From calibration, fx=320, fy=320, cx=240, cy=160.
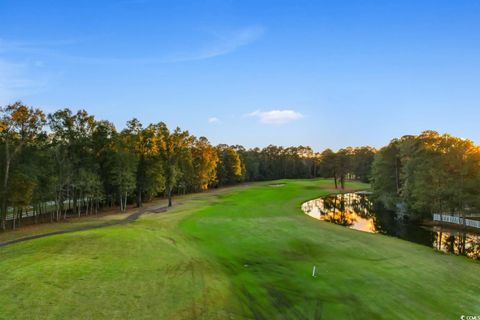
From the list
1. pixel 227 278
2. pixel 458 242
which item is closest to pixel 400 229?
pixel 458 242

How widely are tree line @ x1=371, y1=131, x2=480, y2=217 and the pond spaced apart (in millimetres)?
3531

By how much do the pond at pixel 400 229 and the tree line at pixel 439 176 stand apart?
3.53 meters

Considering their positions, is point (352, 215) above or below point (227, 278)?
below

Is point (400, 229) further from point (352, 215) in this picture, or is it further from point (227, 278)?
point (227, 278)

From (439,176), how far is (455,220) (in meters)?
7.01

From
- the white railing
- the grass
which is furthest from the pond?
the grass

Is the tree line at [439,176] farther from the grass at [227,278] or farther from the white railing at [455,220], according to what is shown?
the grass at [227,278]

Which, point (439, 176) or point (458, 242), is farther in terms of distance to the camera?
point (439, 176)

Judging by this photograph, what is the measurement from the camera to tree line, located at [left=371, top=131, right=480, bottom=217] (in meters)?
42.9

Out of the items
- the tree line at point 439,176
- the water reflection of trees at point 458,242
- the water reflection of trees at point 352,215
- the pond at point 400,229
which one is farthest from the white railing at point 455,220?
the water reflection of trees at point 352,215

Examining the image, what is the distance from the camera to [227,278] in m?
19.9

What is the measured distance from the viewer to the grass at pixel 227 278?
15.0m

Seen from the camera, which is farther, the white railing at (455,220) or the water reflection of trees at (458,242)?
the white railing at (455,220)

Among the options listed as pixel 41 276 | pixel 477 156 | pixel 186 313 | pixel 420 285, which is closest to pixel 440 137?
pixel 477 156
